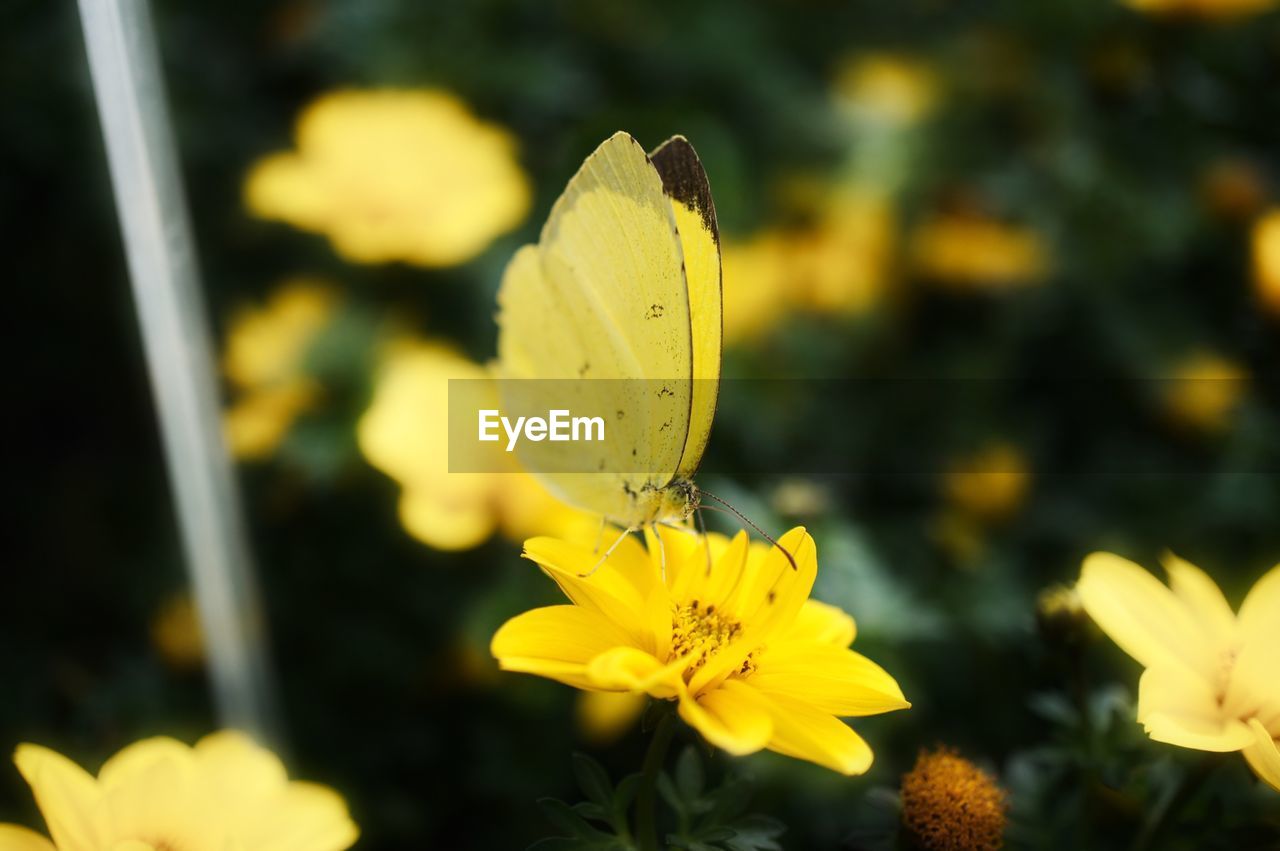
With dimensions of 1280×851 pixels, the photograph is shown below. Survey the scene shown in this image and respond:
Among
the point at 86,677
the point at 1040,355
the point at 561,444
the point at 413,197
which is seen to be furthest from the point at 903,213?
the point at 86,677

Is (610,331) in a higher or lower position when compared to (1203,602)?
higher

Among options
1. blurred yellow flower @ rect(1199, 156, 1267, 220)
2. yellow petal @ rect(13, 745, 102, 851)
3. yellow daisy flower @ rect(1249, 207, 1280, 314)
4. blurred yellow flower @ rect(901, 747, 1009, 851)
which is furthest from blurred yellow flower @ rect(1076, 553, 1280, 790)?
blurred yellow flower @ rect(1199, 156, 1267, 220)

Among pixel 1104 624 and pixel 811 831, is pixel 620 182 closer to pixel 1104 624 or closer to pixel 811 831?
pixel 1104 624

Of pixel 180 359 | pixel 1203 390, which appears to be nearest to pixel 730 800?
pixel 180 359

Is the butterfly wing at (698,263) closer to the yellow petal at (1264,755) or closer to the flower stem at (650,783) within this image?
the flower stem at (650,783)

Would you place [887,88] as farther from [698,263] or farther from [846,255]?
[698,263]

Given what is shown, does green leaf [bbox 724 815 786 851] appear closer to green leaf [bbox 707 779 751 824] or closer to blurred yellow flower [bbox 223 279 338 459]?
green leaf [bbox 707 779 751 824]
